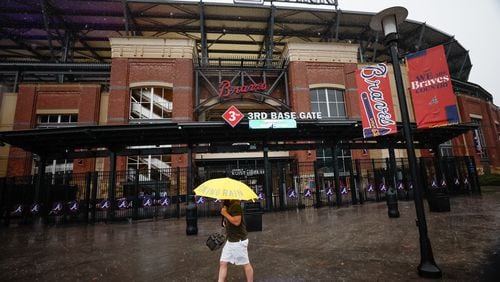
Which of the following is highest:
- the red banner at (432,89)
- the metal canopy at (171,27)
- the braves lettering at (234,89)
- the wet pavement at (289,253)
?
the metal canopy at (171,27)

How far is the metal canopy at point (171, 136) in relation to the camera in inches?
444

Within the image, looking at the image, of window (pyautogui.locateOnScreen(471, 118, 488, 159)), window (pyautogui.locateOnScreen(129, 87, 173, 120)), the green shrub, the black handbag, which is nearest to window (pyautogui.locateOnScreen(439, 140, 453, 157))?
window (pyautogui.locateOnScreen(471, 118, 488, 159))

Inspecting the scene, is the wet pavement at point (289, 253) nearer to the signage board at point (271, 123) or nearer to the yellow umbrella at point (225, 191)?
the yellow umbrella at point (225, 191)

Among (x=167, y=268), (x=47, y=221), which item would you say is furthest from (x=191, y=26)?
(x=167, y=268)

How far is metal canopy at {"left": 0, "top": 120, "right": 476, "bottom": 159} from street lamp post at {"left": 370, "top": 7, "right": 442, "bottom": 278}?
7.54 metres

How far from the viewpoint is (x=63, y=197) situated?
1407cm

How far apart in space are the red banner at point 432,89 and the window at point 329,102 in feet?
55.7

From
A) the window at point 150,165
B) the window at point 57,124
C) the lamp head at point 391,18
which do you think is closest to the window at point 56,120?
the window at point 57,124

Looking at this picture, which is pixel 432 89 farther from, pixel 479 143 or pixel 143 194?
pixel 479 143

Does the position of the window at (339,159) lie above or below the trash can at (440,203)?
above

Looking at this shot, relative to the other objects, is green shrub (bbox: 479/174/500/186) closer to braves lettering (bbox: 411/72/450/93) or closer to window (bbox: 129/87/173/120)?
braves lettering (bbox: 411/72/450/93)

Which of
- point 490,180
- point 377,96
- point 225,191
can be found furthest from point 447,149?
point 225,191

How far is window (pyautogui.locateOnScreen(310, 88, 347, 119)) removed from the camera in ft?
72.4

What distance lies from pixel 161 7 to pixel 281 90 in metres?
13.1
